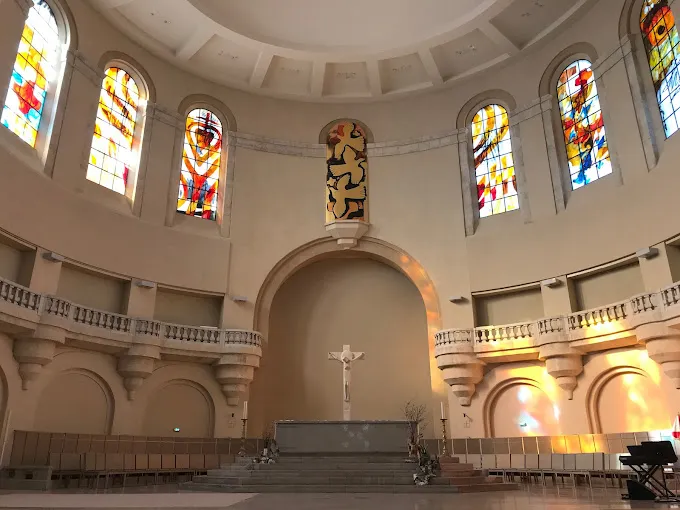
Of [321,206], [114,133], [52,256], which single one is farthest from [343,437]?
[114,133]

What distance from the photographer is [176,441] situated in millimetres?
15734

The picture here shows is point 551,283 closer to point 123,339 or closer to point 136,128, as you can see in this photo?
point 123,339

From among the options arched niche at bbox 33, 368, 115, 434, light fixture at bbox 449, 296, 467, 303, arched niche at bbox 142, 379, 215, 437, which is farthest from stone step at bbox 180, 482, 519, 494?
light fixture at bbox 449, 296, 467, 303

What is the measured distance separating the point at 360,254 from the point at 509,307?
5.26 m

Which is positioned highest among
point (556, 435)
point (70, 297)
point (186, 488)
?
point (70, 297)

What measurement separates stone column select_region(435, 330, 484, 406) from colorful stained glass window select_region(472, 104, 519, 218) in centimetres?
433

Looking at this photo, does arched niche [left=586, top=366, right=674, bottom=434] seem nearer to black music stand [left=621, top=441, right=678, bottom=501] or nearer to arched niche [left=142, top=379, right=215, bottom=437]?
black music stand [left=621, top=441, right=678, bottom=501]

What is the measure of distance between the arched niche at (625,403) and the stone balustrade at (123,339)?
31.5ft

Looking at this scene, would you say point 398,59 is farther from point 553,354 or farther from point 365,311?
point 553,354

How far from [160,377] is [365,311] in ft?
23.5

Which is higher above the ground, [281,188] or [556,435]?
[281,188]

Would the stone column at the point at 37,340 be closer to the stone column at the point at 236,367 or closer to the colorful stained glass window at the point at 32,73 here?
the colorful stained glass window at the point at 32,73

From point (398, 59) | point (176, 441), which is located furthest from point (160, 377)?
point (398, 59)

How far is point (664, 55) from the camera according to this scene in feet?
47.5
